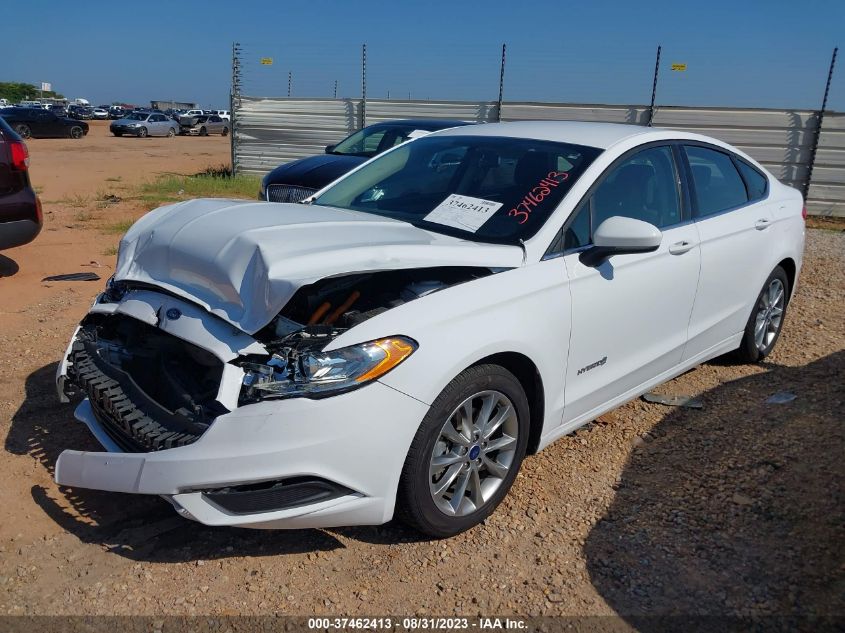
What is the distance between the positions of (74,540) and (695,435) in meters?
3.14

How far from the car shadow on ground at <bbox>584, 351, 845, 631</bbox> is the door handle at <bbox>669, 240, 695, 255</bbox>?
3.38 feet

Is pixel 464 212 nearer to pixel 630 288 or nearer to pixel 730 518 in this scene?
pixel 630 288

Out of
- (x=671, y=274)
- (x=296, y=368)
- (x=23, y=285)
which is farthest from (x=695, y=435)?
(x=23, y=285)

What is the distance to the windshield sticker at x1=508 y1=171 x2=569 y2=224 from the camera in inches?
130

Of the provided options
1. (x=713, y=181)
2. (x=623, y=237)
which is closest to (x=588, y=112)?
(x=713, y=181)

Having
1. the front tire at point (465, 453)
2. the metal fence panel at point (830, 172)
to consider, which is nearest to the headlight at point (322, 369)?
the front tire at point (465, 453)

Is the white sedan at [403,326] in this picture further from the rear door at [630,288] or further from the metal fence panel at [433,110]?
the metal fence panel at [433,110]

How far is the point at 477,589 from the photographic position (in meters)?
2.70

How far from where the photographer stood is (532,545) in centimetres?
297

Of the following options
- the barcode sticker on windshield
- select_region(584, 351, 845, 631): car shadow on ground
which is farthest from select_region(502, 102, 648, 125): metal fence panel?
the barcode sticker on windshield

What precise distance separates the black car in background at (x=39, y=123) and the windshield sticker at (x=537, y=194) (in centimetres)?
3489

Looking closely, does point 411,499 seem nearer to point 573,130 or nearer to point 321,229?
point 321,229

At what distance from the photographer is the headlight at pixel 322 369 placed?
8.17 feet

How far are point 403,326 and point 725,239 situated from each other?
8.06ft
